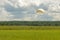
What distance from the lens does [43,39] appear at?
60.2 feet

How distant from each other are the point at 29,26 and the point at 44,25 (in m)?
2.00

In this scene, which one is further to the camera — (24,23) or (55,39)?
(24,23)

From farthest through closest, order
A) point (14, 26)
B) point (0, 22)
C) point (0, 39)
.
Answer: point (14, 26) < point (0, 22) < point (0, 39)

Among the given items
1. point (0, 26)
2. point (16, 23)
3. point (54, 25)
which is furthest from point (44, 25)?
point (0, 26)

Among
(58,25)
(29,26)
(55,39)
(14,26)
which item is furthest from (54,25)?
(55,39)

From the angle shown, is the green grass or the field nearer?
the green grass

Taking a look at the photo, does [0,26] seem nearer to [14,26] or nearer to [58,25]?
[14,26]

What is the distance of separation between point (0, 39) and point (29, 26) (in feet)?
47.0

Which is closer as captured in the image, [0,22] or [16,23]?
[0,22]

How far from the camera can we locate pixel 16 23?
31.9m

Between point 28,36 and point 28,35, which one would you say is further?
point 28,35

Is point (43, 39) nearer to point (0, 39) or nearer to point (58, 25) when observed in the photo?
point (0, 39)

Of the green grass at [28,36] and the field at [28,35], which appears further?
the field at [28,35]

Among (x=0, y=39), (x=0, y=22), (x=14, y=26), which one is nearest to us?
(x=0, y=39)
